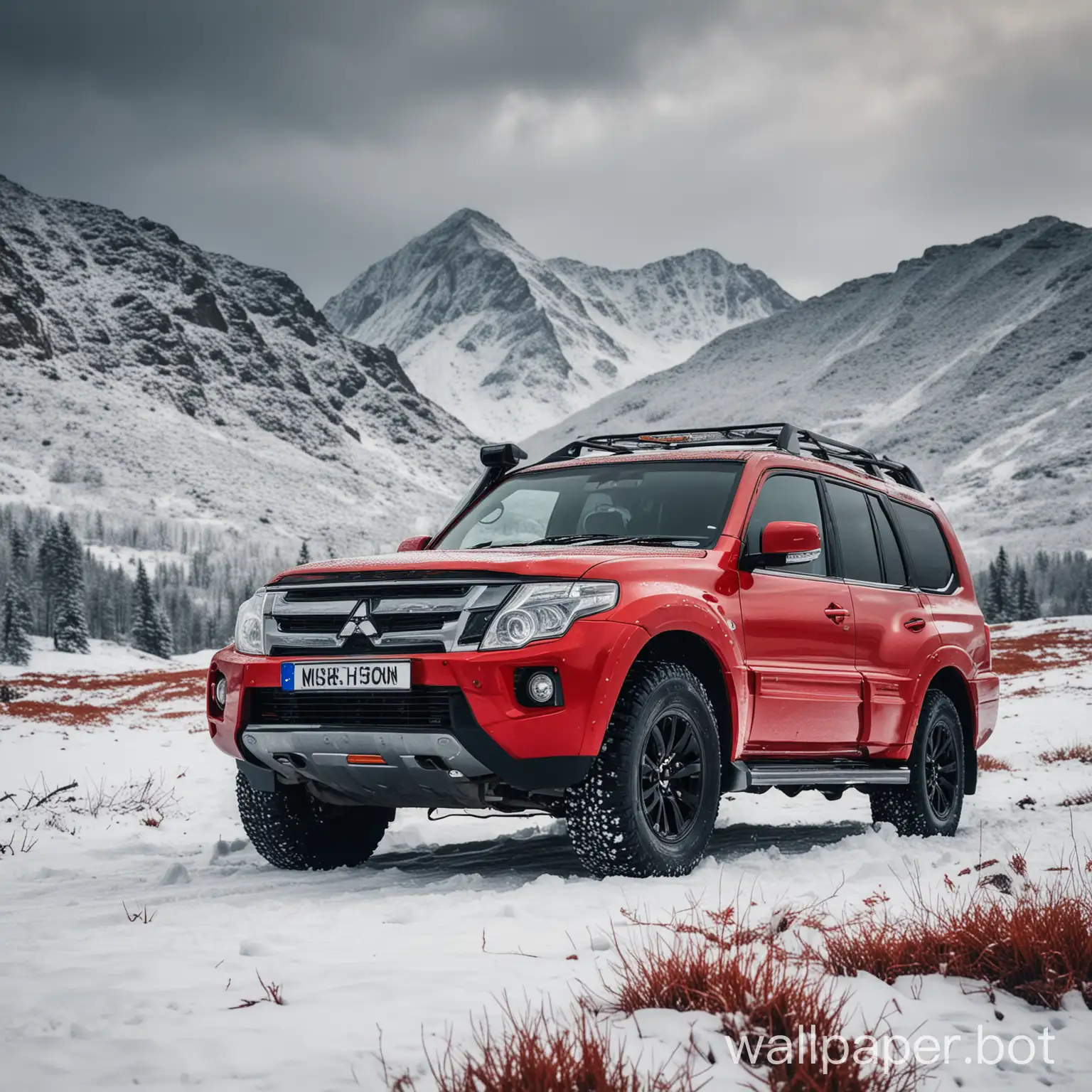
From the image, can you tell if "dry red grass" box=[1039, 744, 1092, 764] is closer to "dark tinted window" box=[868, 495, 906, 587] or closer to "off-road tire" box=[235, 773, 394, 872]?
"dark tinted window" box=[868, 495, 906, 587]

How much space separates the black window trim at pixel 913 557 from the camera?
7.65 meters

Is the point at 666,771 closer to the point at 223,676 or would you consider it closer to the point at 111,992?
the point at 223,676

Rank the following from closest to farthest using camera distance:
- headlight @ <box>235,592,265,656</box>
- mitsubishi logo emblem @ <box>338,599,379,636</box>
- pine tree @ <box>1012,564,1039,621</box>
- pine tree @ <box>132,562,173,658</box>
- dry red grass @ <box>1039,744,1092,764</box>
A: 1. mitsubishi logo emblem @ <box>338,599,379,636</box>
2. headlight @ <box>235,592,265,656</box>
3. dry red grass @ <box>1039,744,1092,764</box>
4. pine tree @ <box>132,562,173,658</box>
5. pine tree @ <box>1012,564,1039,621</box>

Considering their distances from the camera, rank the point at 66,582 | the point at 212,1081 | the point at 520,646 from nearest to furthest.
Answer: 1. the point at 212,1081
2. the point at 520,646
3. the point at 66,582

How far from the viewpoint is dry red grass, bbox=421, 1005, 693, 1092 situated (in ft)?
7.89

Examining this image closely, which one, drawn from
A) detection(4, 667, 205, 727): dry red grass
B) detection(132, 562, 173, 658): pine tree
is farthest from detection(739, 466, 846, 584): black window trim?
detection(132, 562, 173, 658): pine tree

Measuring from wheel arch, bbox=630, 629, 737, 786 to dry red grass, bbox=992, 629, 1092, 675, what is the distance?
3091 cm

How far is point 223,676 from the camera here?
5.75 m

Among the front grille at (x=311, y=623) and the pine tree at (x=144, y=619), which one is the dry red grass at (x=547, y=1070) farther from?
the pine tree at (x=144, y=619)

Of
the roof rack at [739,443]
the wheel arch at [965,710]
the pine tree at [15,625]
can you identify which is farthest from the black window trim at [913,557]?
the pine tree at [15,625]

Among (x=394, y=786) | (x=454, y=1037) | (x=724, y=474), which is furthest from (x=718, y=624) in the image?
(x=454, y=1037)

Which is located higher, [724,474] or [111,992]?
[724,474]

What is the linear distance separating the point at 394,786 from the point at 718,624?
1.72 meters

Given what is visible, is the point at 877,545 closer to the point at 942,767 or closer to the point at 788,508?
the point at 788,508
